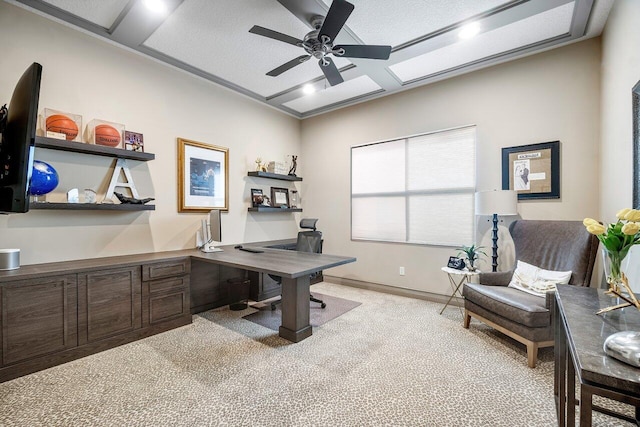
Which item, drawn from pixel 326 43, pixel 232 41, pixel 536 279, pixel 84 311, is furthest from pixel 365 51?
pixel 84 311

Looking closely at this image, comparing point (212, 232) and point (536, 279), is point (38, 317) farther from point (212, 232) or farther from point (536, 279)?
point (536, 279)

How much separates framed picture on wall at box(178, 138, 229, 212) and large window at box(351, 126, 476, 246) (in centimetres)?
211

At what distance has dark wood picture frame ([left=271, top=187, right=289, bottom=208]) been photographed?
196 inches

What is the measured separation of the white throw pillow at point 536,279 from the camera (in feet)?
8.55

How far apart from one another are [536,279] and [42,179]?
15.1 feet

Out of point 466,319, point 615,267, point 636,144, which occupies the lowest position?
point 466,319

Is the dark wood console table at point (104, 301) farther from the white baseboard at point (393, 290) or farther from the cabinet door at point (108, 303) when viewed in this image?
the white baseboard at point (393, 290)

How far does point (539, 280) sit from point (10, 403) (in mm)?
4260

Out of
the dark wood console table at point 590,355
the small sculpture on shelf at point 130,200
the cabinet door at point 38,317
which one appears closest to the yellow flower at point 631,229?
the dark wood console table at point 590,355

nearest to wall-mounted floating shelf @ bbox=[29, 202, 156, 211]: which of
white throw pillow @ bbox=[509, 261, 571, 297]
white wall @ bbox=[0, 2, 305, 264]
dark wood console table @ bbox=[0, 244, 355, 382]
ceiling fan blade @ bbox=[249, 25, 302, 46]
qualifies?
white wall @ bbox=[0, 2, 305, 264]

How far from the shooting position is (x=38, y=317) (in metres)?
2.22

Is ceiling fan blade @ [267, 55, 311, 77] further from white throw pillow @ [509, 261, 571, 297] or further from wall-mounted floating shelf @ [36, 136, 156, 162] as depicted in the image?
white throw pillow @ [509, 261, 571, 297]

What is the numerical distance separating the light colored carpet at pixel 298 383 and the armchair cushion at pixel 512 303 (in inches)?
13.8

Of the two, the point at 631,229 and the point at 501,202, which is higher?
the point at 501,202
